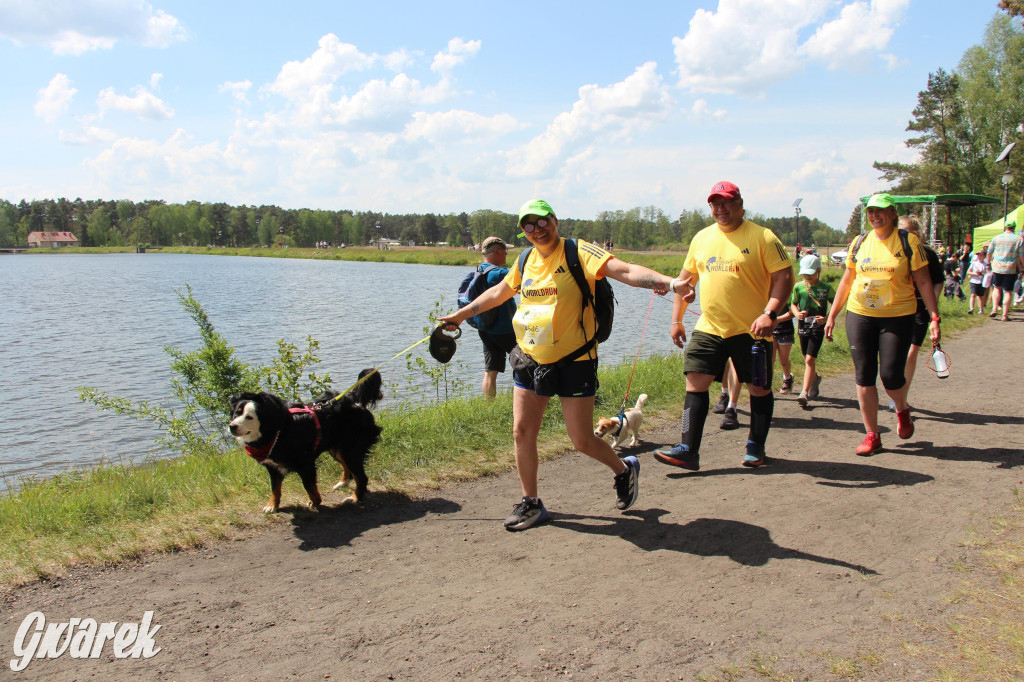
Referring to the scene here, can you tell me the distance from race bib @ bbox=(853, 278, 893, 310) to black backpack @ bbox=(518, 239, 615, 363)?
2860 mm

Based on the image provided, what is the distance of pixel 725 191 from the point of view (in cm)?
530

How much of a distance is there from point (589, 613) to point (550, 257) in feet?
7.08

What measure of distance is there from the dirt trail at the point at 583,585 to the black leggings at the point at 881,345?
74 centimetres

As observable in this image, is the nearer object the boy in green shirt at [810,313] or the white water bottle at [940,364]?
the white water bottle at [940,364]

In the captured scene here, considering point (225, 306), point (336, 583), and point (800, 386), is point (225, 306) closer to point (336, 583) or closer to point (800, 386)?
point (800, 386)

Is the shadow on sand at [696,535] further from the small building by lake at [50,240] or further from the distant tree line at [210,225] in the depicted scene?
the small building by lake at [50,240]

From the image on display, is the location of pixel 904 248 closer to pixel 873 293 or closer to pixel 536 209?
pixel 873 293

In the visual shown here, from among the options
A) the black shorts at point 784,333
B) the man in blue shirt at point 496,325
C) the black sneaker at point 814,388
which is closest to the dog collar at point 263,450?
the man in blue shirt at point 496,325

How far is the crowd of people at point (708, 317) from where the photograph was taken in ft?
14.3

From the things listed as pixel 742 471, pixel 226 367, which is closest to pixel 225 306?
pixel 226 367

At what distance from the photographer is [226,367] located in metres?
7.96

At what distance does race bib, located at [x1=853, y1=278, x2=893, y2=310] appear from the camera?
586cm

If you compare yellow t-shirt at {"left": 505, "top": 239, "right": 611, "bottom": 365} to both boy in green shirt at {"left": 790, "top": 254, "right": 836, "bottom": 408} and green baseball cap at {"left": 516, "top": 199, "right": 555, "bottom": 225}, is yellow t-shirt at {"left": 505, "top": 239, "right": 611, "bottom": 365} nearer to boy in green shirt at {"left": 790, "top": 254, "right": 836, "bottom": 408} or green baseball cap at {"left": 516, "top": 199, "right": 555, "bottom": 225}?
green baseball cap at {"left": 516, "top": 199, "right": 555, "bottom": 225}

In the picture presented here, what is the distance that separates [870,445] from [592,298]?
340cm
